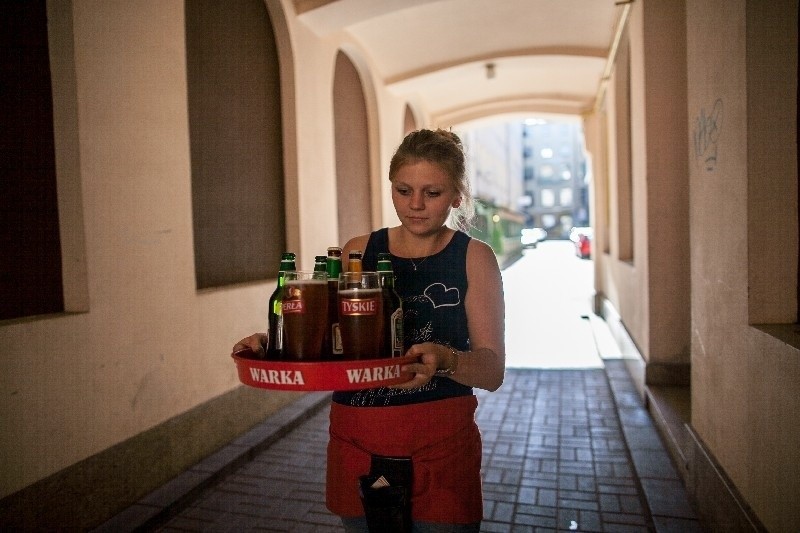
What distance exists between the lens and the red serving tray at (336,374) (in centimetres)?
146

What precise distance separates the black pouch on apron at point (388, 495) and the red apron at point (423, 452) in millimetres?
30

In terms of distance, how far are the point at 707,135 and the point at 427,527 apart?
8.80 ft

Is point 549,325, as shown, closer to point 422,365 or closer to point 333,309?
point 333,309

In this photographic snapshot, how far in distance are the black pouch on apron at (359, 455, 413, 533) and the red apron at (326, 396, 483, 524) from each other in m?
0.03

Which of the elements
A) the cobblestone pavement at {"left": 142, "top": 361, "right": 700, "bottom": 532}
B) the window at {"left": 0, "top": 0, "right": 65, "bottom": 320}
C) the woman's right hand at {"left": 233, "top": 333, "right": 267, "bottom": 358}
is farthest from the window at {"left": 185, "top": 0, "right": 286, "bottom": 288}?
the woman's right hand at {"left": 233, "top": 333, "right": 267, "bottom": 358}

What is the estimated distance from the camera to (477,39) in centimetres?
853

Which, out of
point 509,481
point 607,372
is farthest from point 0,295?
point 607,372

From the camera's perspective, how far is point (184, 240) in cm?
439

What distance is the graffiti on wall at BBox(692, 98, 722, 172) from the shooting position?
298 cm

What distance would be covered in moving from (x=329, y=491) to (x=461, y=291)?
79 centimetres

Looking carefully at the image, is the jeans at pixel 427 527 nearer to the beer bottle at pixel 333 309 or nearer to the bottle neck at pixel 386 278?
the beer bottle at pixel 333 309

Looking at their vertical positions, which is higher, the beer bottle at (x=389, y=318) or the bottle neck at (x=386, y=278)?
the bottle neck at (x=386, y=278)

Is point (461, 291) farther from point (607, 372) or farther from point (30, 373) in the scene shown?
point (607, 372)

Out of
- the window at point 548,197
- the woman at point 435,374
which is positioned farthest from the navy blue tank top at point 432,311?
the window at point 548,197
